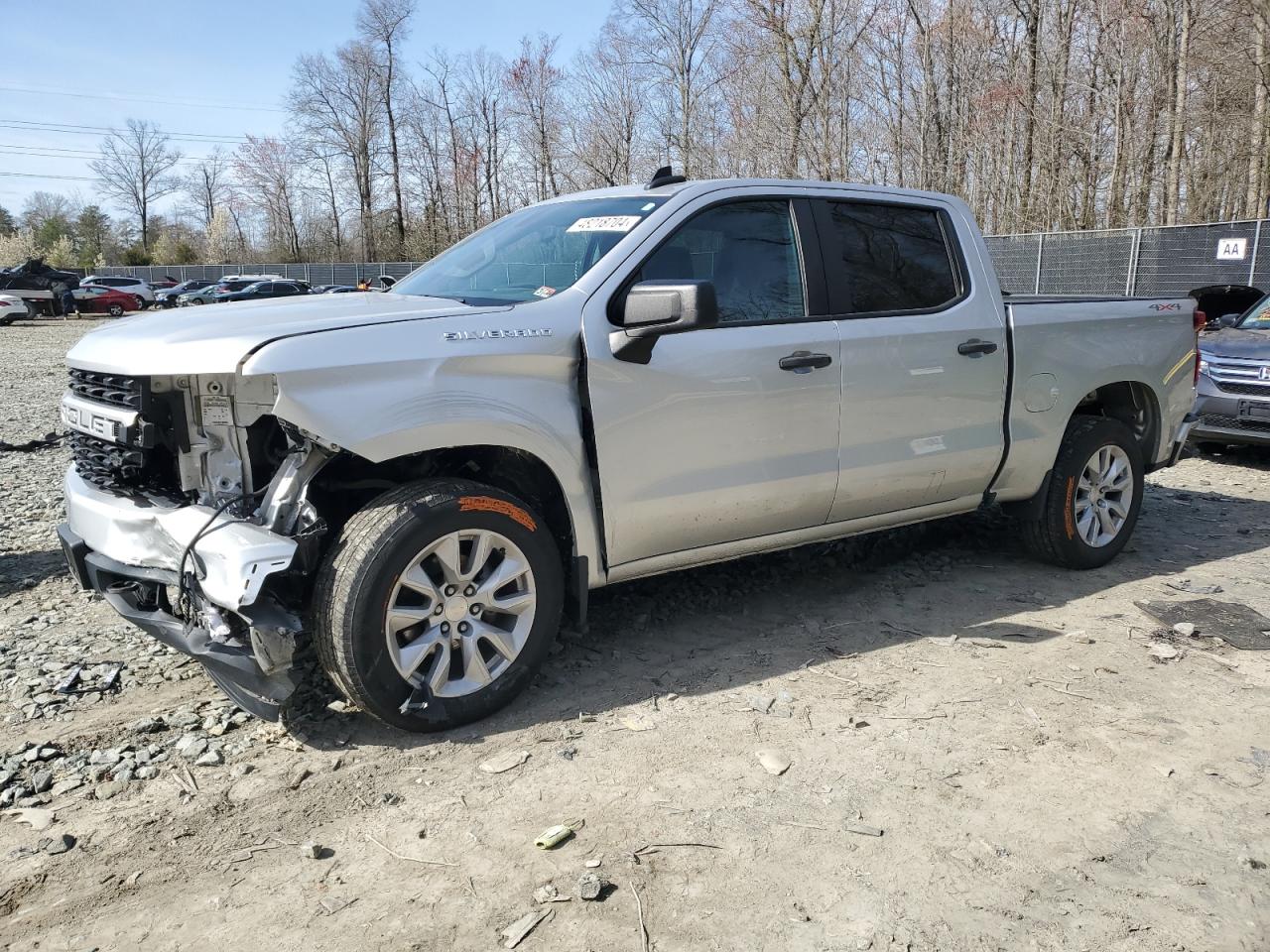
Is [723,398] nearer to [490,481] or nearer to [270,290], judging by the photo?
[490,481]

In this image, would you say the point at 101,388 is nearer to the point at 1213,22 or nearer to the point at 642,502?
the point at 642,502

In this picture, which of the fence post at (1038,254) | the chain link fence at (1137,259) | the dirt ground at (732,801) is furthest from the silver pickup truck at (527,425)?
the fence post at (1038,254)

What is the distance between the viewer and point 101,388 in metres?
3.63

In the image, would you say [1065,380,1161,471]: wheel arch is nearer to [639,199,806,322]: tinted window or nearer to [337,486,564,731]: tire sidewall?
[639,199,806,322]: tinted window

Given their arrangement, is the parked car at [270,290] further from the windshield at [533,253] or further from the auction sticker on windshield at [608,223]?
the auction sticker on windshield at [608,223]

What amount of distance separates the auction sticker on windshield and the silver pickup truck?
17 millimetres

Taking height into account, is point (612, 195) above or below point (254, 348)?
above

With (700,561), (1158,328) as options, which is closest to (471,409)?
(700,561)

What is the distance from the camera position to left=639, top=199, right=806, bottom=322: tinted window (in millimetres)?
4047

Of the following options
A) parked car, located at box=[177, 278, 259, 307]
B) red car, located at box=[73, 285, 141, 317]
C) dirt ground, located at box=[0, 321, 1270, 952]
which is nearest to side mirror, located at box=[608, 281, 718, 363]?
dirt ground, located at box=[0, 321, 1270, 952]

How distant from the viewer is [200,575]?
3.26 meters

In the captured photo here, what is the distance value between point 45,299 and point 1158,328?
128ft

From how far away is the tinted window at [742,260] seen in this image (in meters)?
4.05

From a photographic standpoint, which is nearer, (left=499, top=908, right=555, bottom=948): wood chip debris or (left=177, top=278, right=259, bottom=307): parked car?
(left=499, top=908, right=555, bottom=948): wood chip debris
